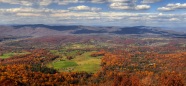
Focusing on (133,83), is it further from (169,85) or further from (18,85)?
(18,85)

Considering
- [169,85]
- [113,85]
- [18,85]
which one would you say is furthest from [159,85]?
[18,85]

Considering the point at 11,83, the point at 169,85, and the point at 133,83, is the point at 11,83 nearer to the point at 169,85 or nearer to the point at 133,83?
the point at 133,83

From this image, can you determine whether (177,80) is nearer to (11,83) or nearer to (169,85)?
(169,85)

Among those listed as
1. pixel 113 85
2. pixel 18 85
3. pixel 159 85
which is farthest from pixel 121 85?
pixel 18 85

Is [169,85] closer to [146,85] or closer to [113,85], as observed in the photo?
[146,85]

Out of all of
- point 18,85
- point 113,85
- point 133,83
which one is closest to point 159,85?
point 133,83

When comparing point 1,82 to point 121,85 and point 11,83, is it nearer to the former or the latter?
point 11,83
